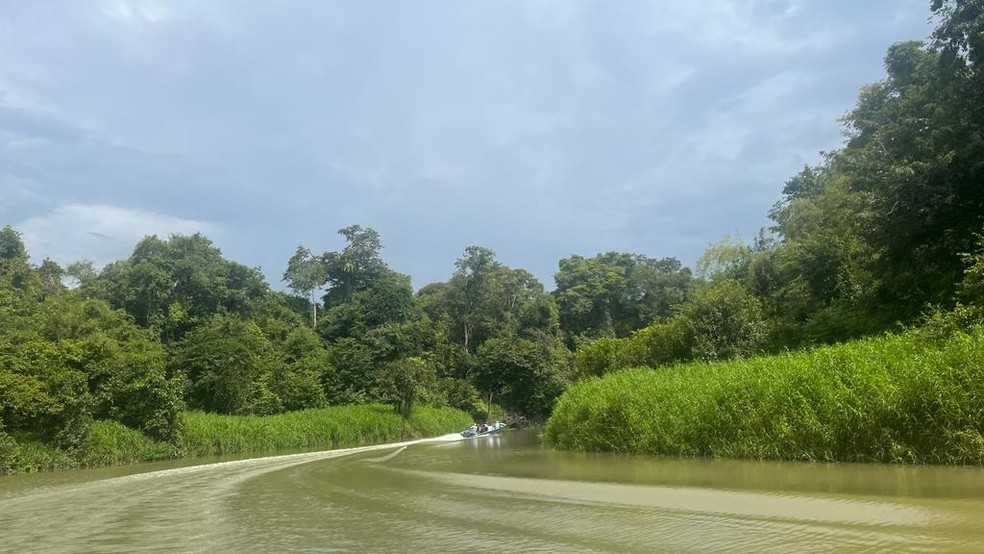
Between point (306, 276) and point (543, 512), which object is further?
point (306, 276)

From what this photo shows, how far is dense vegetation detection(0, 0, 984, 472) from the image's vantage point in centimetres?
1365

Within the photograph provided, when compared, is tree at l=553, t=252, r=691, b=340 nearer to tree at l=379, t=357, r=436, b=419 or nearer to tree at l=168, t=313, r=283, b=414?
tree at l=379, t=357, r=436, b=419

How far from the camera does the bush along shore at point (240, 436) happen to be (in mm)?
20703

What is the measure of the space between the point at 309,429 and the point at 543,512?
26526 millimetres

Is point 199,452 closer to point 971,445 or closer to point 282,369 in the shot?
point 282,369

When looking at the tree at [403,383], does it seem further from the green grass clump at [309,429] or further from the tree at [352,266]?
the tree at [352,266]

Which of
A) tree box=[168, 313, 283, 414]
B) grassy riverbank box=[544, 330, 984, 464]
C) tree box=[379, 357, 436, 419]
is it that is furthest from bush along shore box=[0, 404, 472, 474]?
grassy riverbank box=[544, 330, 984, 464]

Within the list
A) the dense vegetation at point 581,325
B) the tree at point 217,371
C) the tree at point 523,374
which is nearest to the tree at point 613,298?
the dense vegetation at point 581,325

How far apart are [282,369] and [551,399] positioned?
16.6 metres

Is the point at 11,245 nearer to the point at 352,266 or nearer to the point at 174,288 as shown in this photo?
the point at 174,288

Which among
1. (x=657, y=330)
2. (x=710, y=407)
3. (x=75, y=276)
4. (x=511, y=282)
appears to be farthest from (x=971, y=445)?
(x=75, y=276)

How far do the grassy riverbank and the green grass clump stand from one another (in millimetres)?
17874

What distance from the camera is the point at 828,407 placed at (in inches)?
414

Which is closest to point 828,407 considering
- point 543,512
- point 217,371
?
point 543,512
